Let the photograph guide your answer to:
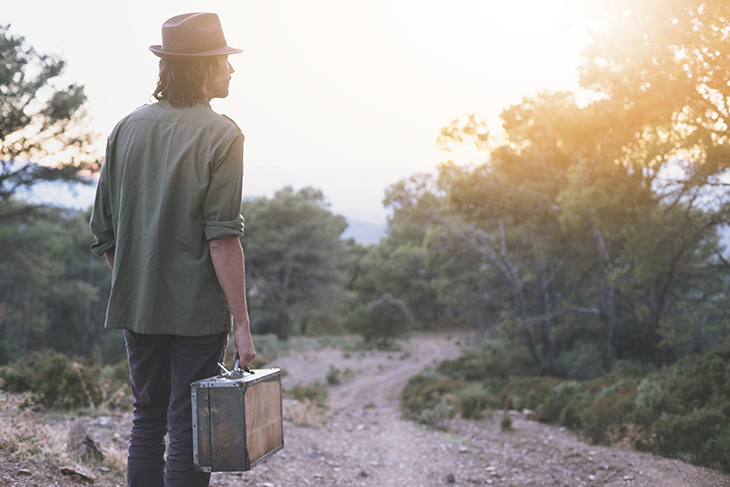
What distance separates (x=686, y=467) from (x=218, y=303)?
3.93 meters

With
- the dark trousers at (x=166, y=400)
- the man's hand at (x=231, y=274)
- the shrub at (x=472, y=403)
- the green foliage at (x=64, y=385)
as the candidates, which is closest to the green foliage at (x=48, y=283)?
the green foliage at (x=64, y=385)

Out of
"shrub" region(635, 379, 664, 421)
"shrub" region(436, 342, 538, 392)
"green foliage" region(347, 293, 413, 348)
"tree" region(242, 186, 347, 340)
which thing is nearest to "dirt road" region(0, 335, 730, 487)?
"shrub" region(635, 379, 664, 421)

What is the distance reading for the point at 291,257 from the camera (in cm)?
2641

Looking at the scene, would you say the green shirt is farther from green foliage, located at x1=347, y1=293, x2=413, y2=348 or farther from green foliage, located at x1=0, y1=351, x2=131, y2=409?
green foliage, located at x1=347, y1=293, x2=413, y2=348

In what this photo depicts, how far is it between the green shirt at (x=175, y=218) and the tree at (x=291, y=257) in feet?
77.5

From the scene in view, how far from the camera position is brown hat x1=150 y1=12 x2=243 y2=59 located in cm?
189

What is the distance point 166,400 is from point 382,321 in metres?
22.0

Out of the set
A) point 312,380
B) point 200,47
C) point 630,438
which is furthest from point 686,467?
point 312,380

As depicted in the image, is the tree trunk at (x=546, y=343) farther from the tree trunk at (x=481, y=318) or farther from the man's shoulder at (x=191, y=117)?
the man's shoulder at (x=191, y=117)

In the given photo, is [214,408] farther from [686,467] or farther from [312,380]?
[312,380]

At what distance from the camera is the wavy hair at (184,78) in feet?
6.29

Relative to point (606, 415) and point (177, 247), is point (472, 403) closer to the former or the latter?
point (606, 415)

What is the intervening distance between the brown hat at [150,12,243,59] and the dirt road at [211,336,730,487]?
2758mm

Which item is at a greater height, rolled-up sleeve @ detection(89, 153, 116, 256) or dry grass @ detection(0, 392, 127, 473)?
rolled-up sleeve @ detection(89, 153, 116, 256)
